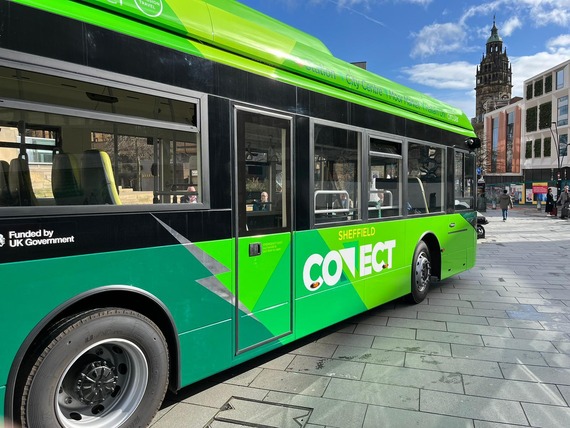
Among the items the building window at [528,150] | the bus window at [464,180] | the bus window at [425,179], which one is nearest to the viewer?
the bus window at [425,179]

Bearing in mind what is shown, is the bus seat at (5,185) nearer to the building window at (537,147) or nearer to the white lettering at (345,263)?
the white lettering at (345,263)

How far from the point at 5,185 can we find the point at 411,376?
354 centimetres

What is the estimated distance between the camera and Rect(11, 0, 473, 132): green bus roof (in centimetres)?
282

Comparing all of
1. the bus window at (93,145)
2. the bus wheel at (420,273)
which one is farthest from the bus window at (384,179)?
the bus window at (93,145)

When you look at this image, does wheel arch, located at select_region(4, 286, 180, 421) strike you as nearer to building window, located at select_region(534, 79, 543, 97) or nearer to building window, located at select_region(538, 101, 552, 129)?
building window, located at select_region(538, 101, 552, 129)

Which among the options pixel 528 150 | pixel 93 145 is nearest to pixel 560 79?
pixel 528 150

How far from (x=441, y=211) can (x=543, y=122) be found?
63.6 meters

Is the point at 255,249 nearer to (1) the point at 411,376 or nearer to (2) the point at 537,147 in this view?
(1) the point at 411,376

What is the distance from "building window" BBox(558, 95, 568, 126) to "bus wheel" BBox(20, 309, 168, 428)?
2547 inches

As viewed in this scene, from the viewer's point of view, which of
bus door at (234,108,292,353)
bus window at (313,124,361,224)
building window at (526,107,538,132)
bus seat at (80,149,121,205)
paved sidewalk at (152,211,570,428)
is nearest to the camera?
bus seat at (80,149,121,205)

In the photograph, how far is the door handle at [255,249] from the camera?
3.55 meters

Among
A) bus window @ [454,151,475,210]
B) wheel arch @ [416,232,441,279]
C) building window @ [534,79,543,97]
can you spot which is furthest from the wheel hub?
building window @ [534,79,543,97]

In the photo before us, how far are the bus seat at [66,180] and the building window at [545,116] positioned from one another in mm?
66368

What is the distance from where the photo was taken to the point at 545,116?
58.8 metres
